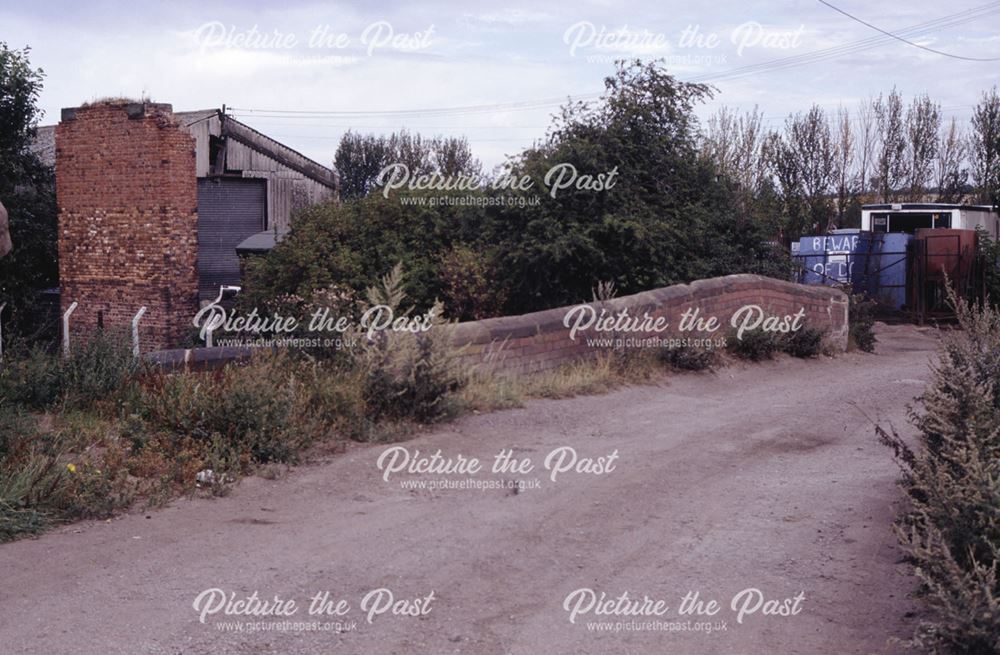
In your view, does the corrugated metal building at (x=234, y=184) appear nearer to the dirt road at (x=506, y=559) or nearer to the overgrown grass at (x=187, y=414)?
the overgrown grass at (x=187, y=414)

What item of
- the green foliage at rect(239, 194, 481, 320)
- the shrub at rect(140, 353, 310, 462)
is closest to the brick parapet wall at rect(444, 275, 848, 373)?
the shrub at rect(140, 353, 310, 462)

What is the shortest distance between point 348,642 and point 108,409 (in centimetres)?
474

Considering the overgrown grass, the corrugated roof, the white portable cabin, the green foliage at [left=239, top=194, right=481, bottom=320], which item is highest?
the corrugated roof

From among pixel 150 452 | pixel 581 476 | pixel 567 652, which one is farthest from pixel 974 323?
pixel 150 452

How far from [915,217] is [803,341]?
14.5 metres

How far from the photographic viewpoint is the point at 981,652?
4.11 metres

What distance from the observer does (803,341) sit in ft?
50.4

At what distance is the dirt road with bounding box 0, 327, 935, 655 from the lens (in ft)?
16.0

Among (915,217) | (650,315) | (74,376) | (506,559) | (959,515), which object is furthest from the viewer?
(915,217)

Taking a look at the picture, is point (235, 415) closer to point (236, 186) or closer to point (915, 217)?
point (236, 186)

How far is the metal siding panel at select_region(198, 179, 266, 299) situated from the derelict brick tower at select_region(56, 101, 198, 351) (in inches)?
148

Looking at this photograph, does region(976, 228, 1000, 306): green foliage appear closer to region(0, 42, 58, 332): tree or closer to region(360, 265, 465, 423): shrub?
region(360, 265, 465, 423): shrub

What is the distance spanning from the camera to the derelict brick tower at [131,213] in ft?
62.7

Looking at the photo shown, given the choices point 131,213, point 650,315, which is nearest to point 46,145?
point 131,213
